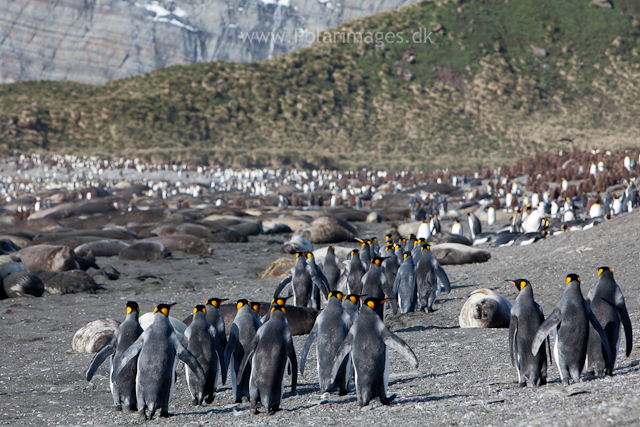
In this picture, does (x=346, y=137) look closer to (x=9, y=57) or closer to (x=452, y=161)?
(x=452, y=161)

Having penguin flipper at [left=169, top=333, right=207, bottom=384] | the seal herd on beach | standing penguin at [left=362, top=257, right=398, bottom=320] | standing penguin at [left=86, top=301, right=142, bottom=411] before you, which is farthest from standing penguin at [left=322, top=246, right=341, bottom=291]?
penguin flipper at [left=169, top=333, right=207, bottom=384]

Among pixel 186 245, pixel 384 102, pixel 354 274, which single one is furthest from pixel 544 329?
pixel 384 102

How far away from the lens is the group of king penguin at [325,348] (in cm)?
517

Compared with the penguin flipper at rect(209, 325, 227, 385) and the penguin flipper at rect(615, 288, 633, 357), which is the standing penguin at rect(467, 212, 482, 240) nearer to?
the penguin flipper at rect(615, 288, 633, 357)

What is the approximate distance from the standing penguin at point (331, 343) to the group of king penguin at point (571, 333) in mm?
1581

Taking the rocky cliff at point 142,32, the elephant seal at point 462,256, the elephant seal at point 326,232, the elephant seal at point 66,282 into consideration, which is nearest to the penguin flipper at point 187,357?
the elephant seal at point 66,282

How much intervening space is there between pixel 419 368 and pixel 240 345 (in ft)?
6.31

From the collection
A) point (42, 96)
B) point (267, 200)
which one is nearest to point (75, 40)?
point (42, 96)

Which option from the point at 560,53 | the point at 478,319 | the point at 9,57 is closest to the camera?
the point at 478,319

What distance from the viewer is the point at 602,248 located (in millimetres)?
11461

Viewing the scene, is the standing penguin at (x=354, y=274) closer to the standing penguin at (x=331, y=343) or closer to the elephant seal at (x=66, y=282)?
the standing penguin at (x=331, y=343)

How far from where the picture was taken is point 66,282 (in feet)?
40.2

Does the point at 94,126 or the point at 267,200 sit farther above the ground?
the point at 94,126

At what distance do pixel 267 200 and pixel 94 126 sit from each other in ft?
137
